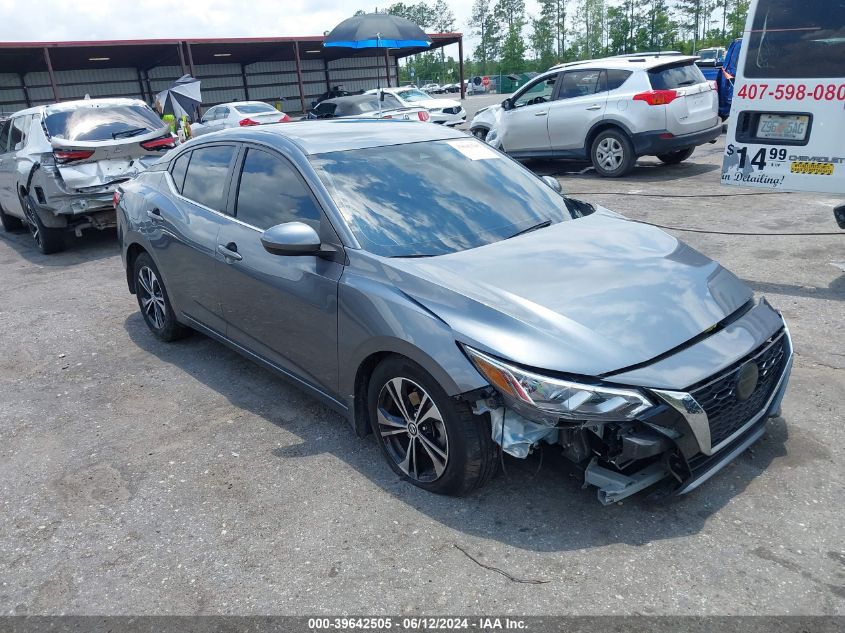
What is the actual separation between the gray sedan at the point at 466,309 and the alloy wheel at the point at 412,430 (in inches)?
0.4

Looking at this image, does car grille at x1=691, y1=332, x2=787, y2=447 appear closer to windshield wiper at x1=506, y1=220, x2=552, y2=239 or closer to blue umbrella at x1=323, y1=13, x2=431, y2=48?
windshield wiper at x1=506, y1=220, x2=552, y2=239

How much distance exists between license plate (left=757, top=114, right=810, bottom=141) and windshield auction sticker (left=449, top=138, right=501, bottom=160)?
2951mm

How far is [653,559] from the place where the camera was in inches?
109

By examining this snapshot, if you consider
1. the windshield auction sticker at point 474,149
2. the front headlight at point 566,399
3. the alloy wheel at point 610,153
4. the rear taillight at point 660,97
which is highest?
the windshield auction sticker at point 474,149

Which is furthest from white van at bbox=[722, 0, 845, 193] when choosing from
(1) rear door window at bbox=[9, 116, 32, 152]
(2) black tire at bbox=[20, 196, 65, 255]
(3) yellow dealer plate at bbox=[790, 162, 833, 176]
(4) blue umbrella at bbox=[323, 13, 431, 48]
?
(4) blue umbrella at bbox=[323, 13, 431, 48]

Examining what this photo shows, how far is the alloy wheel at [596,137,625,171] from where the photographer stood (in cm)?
1091

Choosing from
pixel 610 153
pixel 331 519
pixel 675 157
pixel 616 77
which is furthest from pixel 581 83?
pixel 331 519

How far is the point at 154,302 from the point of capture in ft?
17.9

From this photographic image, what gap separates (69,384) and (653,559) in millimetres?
4125

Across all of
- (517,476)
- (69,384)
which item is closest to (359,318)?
(517,476)

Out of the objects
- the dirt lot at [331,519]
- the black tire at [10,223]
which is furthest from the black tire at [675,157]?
the black tire at [10,223]

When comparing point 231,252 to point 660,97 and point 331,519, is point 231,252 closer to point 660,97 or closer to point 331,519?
point 331,519

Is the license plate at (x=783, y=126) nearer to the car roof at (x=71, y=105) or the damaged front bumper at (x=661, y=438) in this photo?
the damaged front bumper at (x=661, y=438)

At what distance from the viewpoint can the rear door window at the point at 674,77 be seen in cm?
1038
